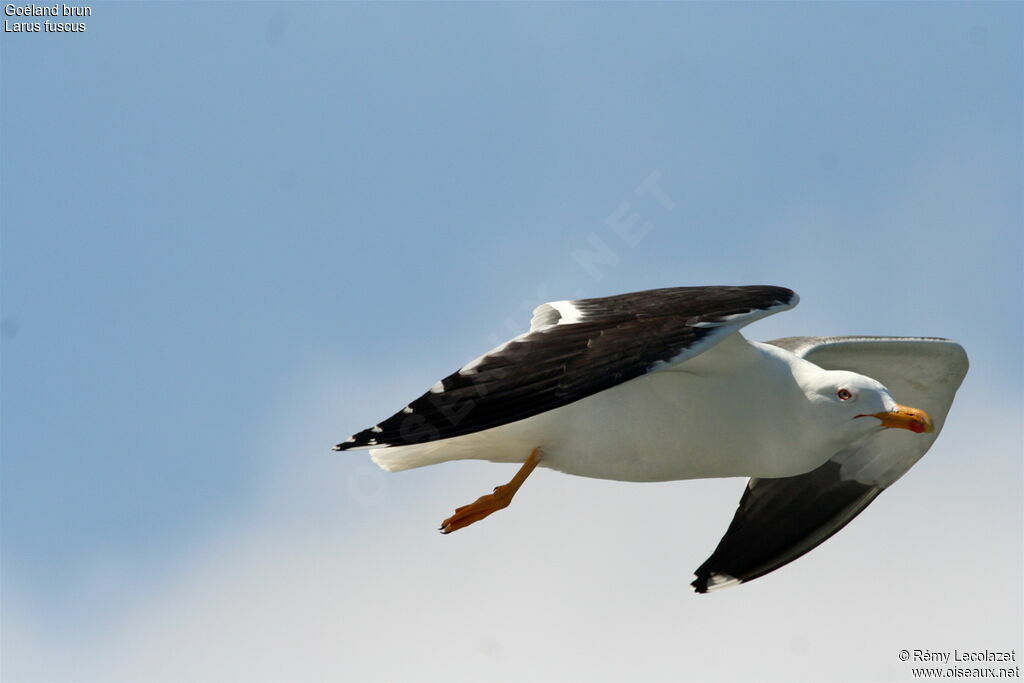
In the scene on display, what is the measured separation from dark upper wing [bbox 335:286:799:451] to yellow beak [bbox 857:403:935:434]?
1556 mm

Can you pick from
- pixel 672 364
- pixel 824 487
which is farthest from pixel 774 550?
pixel 672 364

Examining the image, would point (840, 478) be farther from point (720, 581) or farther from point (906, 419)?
point (906, 419)

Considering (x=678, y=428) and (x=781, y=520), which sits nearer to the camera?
(x=678, y=428)

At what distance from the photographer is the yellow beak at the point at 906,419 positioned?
434 inches

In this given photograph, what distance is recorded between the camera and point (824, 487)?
1402cm

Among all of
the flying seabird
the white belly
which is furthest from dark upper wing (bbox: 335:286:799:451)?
the white belly

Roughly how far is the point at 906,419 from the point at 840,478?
310cm

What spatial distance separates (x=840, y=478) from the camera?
14055 millimetres

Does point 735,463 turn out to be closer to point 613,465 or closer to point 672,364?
point 613,465

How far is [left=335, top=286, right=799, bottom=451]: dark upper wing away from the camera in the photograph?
9.33 meters

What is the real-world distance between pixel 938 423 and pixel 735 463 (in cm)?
355

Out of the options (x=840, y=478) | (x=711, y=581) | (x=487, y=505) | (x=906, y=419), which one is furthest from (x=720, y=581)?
(x=487, y=505)

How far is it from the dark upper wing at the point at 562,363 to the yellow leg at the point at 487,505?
5.03 feet

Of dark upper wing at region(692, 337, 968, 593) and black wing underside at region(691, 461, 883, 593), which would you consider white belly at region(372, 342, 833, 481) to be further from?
black wing underside at region(691, 461, 883, 593)
